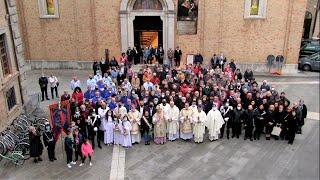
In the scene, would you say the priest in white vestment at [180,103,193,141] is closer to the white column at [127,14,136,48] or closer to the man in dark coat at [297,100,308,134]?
the man in dark coat at [297,100,308,134]

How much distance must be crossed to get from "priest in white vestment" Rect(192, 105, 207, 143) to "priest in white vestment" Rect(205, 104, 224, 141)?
245 mm

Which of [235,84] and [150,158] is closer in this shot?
[150,158]

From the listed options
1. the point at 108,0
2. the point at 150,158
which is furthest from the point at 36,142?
the point at 108,0

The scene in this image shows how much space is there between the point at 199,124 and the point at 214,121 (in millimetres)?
568

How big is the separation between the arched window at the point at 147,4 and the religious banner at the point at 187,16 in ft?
4.28

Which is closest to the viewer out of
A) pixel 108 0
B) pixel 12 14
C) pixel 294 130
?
pixel 294 130

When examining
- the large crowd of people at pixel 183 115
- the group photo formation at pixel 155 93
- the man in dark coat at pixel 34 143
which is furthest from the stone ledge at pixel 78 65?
the man in dark coat at pixel 34 143

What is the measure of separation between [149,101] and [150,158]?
92.7 inches

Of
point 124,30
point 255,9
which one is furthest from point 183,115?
point 255,9

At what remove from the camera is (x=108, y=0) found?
20.7m

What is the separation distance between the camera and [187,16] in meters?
20.9

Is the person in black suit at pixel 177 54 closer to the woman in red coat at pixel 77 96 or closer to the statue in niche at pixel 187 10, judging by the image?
the statue in niche at pixel 187 10

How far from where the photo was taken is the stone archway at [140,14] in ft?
68.1

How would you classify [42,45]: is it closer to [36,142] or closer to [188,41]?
[188,41]
